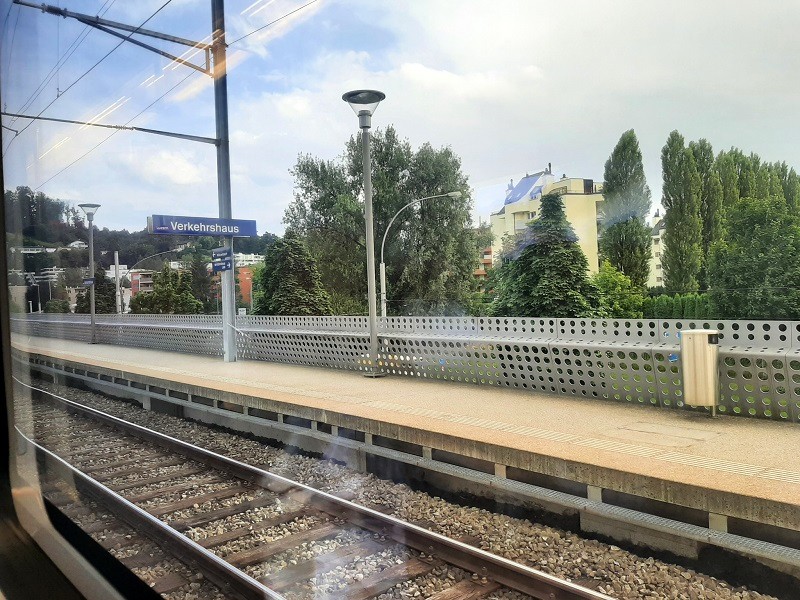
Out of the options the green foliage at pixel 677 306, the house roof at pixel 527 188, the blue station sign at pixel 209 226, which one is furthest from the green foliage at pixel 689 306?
the blue station sign at pixel 209 226

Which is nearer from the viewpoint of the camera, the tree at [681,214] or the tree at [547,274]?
the tree at [681,214]

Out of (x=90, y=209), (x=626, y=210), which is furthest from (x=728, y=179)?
(x=90, y=209)

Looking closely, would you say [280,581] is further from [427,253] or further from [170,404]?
[170,404]

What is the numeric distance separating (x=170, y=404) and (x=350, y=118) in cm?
306

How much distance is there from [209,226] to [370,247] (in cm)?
132

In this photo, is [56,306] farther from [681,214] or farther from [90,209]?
[681,214]

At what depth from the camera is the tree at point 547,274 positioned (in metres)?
3.77

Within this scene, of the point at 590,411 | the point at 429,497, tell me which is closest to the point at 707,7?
the point at 590,411

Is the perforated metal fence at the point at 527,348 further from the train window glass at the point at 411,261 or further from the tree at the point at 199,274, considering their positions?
the tree at the point at 199,274

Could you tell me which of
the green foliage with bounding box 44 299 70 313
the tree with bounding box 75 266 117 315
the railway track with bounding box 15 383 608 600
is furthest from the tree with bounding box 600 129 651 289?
the tree with bounding box 75 266 117 315

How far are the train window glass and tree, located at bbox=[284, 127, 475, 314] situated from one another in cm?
3

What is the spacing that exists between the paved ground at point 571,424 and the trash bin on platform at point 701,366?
0.12 metres

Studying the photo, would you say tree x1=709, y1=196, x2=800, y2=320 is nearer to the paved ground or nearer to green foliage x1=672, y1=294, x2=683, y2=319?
green foliage x1=672, y1=294, x2=683, y2=319

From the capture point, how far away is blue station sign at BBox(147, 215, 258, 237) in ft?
14.0
